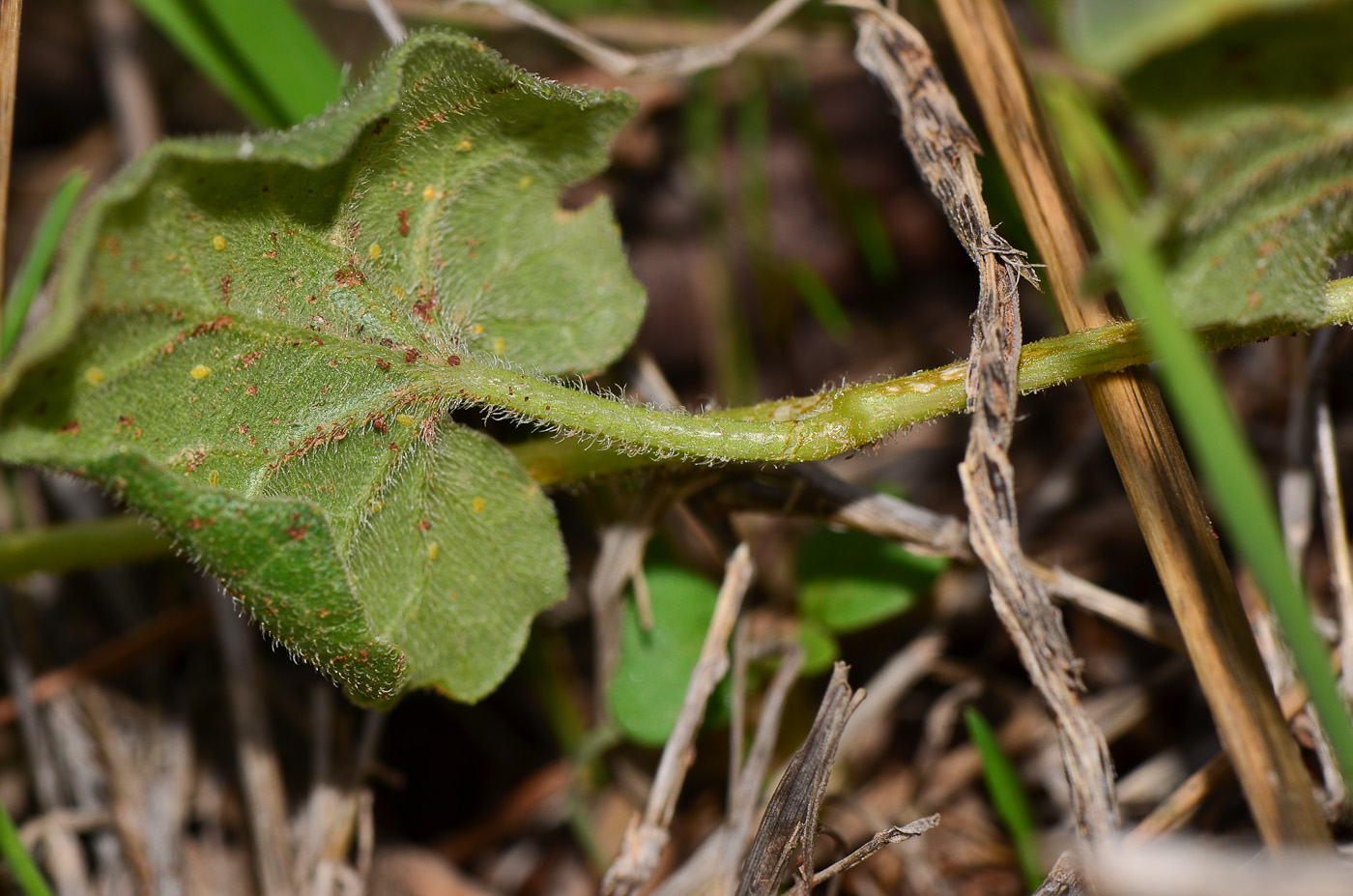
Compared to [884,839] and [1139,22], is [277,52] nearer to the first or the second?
[1139,22]

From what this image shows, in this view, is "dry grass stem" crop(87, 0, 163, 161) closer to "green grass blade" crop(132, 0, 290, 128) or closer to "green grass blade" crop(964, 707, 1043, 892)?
"green grass blade" crop(132, 0, 290, 128)

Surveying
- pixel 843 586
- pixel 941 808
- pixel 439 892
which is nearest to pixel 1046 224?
pixel 843 586

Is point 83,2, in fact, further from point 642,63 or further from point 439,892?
point 439,892

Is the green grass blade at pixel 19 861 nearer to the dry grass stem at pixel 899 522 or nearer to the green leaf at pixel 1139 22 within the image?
the dry grass stem at pixel 899 522

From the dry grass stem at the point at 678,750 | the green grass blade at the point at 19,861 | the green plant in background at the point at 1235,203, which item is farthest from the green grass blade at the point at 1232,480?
the green grass blade at the point at 19,861

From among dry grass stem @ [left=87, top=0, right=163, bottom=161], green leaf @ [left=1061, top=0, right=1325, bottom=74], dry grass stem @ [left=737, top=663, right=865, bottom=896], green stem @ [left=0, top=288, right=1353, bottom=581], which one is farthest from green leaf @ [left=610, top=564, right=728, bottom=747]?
dry grass stem @ [left=87, top=0, right=163, bottom=161]
